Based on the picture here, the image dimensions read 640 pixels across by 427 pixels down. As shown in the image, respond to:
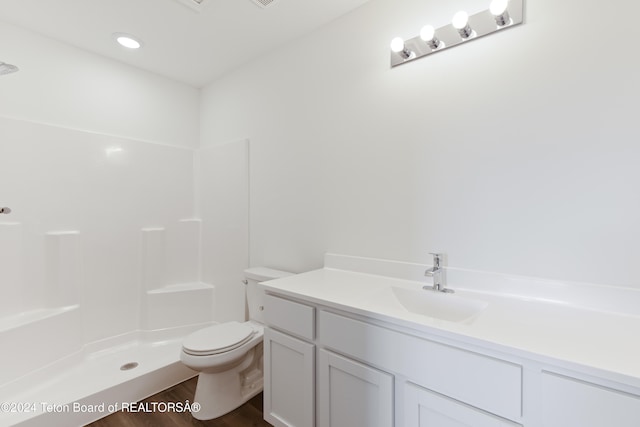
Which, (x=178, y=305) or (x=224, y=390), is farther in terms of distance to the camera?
(x=178, y=305)

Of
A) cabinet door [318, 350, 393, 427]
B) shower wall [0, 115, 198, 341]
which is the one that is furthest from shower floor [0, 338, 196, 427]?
cabinet door [318, 350, 393, 427]

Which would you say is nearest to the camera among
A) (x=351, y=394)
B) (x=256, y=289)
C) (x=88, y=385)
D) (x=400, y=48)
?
(x=351, y=394)

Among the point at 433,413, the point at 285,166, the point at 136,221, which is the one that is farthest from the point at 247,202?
the point at 433,413

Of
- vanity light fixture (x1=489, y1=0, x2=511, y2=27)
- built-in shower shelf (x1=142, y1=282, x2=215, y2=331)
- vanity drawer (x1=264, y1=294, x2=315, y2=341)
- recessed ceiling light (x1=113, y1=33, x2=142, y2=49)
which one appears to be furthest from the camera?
built-in shower shelf (x1=142, y1=282, x2=215, y2=331)

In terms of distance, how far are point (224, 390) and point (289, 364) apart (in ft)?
2.14

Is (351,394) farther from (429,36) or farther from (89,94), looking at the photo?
(89,94)

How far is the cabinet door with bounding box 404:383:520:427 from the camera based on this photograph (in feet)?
2.85

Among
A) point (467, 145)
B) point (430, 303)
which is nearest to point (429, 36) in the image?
point (467, 145)

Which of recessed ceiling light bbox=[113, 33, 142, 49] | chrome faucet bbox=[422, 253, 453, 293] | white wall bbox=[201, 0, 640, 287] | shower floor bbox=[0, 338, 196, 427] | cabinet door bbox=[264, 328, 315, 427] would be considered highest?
recessed ceiling light bbox=[113, 33, 142, 49]

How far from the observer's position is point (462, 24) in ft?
4.17

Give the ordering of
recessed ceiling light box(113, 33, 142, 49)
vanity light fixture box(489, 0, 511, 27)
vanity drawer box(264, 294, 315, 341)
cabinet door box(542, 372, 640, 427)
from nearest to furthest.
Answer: cabinet door box(542, 372, 640, 427) → vanity light fixture box(489, 0, 511, 27) → vanity drawer box(264, 294, 315, 341) → recessed ceiling light box(113, 33, 142, 49)

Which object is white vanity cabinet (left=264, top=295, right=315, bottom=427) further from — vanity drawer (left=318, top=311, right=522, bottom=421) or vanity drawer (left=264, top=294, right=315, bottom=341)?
vanity drawer (left=318, top=311, right=522, bottom=421)

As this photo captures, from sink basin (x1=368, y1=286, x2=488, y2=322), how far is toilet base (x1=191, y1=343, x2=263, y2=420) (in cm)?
107

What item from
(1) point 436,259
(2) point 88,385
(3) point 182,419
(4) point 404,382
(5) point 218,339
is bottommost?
(3) point 182,419
